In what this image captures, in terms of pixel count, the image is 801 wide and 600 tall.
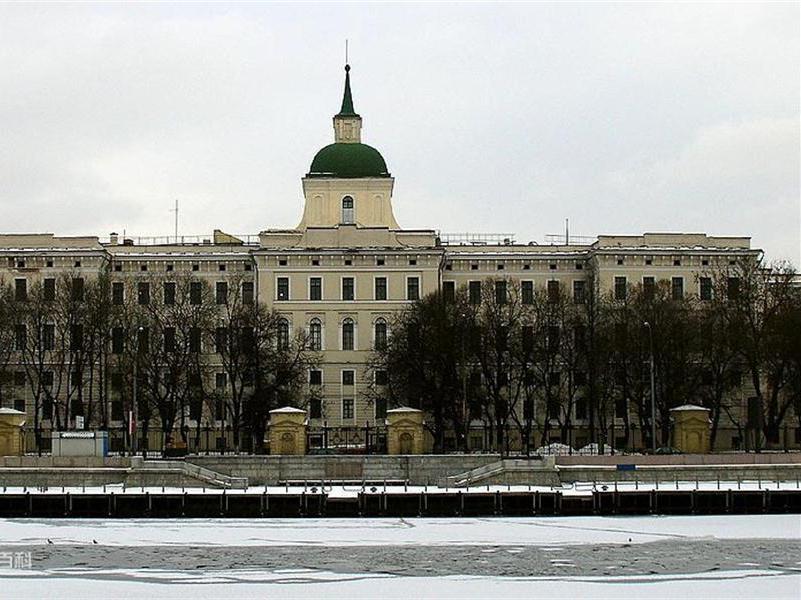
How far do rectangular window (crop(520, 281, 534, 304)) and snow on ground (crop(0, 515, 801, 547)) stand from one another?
4337 centimetres

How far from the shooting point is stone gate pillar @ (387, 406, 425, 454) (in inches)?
3319

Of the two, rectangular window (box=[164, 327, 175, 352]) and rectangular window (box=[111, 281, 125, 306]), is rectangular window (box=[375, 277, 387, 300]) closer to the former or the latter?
rectangular window (box=[164, 327, 175, 352])

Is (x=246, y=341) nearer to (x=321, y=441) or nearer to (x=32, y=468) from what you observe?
(x=321, y=441)

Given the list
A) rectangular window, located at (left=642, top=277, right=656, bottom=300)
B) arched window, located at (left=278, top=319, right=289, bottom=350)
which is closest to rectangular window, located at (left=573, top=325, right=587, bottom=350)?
rectangular window, located at (left=642, top=277, right=656, bottom=300)

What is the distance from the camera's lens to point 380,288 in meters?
106

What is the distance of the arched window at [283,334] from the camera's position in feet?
332

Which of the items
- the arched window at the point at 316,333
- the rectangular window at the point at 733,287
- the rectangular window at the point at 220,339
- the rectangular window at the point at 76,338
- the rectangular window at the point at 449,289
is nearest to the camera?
the rectangular window at the point at 733,287

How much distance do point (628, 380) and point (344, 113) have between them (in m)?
32.3

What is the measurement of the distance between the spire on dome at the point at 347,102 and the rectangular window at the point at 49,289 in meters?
24.3

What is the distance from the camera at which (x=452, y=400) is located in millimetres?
95188

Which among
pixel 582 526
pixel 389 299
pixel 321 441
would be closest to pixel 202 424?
pixel 321 441

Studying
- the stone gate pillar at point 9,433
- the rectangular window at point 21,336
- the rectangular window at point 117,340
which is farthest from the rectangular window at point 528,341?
the rectangular window at point 21,336

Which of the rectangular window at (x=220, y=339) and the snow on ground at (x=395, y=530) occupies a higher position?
the rectangular window at (x=220, y=339)

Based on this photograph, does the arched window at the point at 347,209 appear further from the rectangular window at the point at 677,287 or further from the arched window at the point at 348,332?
the rectangular window at the point at 677,287
